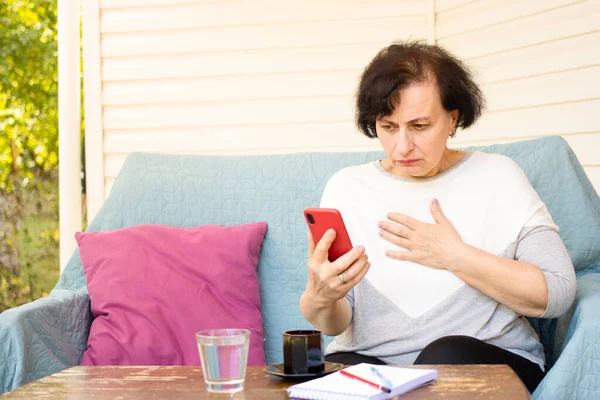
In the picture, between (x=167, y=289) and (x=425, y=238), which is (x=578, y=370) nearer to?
(x=425, y=238)

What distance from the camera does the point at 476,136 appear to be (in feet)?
9.52

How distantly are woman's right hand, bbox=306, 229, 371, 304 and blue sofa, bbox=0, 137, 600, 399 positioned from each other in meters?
0.50

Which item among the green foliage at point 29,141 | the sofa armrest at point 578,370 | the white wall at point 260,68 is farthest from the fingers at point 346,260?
the green foliage at point 29,141

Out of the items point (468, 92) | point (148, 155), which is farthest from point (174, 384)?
point (148, 155)

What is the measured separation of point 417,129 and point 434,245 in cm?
28

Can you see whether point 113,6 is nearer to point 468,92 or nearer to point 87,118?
point 87,118

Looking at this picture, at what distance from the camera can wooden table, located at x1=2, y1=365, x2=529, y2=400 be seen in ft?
3.68

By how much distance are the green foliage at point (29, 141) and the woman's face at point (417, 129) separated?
3.02 meters

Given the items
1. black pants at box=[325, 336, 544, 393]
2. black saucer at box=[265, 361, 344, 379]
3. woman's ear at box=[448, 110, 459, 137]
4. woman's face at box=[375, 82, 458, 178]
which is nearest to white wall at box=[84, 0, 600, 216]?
woman's ear at box=[448, 110, 459, 137]

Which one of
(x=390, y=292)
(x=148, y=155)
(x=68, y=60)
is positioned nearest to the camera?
(x=390, y=292)

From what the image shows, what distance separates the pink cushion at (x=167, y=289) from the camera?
6.41 feet

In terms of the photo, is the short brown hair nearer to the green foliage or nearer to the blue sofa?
the blue sofa

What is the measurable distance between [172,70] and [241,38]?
33cm

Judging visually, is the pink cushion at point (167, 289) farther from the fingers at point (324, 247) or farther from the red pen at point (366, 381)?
the red pen at point (366, 381)
